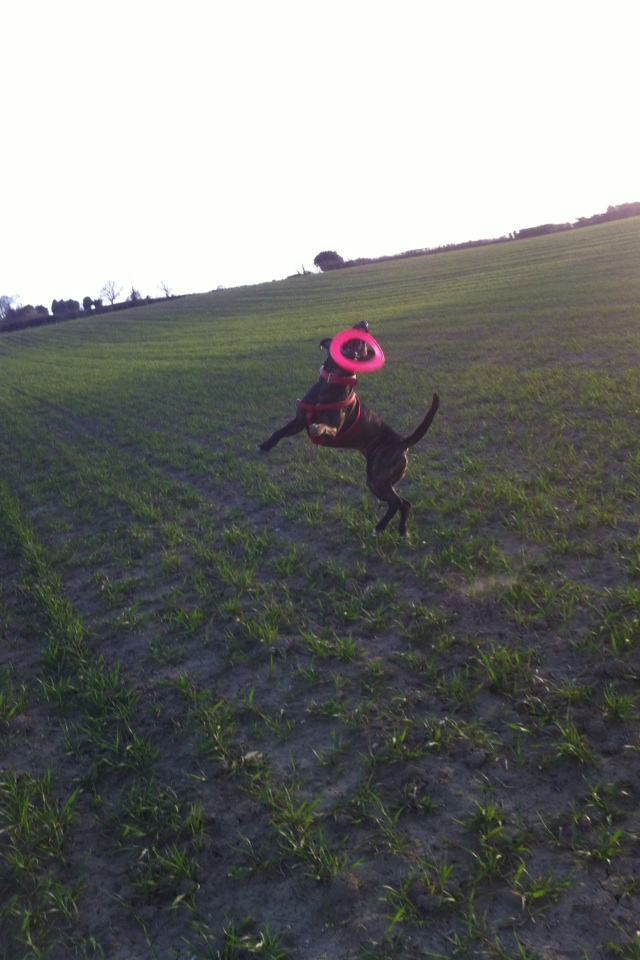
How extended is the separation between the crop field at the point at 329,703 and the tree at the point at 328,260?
6461cm

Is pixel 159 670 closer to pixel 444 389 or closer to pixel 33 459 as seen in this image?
pixel 33 459

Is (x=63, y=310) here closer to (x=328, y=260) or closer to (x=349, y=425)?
(x=328, y=260)

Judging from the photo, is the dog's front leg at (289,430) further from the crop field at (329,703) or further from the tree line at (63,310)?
the tree line at (63,310)

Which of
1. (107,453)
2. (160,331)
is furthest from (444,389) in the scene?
(160,331)

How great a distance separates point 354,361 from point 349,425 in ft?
1.43

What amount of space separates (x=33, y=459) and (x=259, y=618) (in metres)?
9.66

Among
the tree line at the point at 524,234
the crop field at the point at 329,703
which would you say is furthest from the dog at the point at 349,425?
the tree line at the point at 524,234

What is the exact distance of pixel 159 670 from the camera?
18.1ft

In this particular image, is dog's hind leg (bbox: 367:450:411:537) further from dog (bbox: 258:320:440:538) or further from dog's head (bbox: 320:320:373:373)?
dog's head (bbox: 320:320:373:373)

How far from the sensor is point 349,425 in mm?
4250

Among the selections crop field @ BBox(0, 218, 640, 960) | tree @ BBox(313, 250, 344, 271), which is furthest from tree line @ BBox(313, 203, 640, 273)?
crop field @ BBox(0, 218, 640, 960)

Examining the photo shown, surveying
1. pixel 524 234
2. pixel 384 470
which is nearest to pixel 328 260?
pixel 524 234

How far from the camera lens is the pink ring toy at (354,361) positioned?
12.8 feet

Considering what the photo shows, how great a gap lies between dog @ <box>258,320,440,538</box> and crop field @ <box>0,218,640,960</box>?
59.7 inches
